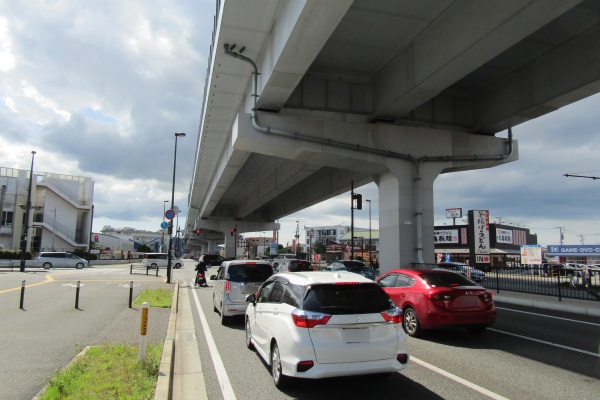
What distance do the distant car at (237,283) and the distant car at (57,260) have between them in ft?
127

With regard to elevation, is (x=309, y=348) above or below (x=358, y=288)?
below

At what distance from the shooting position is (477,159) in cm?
1930

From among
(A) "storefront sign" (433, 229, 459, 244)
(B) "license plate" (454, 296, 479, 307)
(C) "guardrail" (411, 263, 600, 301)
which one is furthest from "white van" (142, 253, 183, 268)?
(B) "license plate" (454, 296, 479, 307)

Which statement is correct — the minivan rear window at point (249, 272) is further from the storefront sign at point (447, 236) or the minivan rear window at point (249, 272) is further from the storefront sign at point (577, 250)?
the storefront sign at point (577, 250)

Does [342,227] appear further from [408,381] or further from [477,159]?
[408,381]

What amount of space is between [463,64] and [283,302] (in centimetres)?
942

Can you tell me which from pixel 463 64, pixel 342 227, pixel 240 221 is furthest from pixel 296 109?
pixel 342 227

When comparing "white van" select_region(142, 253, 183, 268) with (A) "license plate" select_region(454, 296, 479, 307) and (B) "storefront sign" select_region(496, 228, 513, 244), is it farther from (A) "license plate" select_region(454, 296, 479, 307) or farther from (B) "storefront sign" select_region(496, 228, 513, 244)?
(B) "storefront sign" select_region(496, 228, 513, 244)

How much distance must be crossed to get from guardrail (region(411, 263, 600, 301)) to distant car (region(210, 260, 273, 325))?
8091 millimetres

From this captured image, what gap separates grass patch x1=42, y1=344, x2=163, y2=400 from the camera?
5.12 meters

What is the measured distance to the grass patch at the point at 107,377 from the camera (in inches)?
201

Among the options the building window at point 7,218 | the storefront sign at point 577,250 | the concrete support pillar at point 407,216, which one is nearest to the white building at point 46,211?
the building window at point 7,218

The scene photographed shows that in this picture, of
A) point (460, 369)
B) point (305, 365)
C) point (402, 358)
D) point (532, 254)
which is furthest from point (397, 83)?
point (532, 254)

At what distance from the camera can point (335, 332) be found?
5465mm
